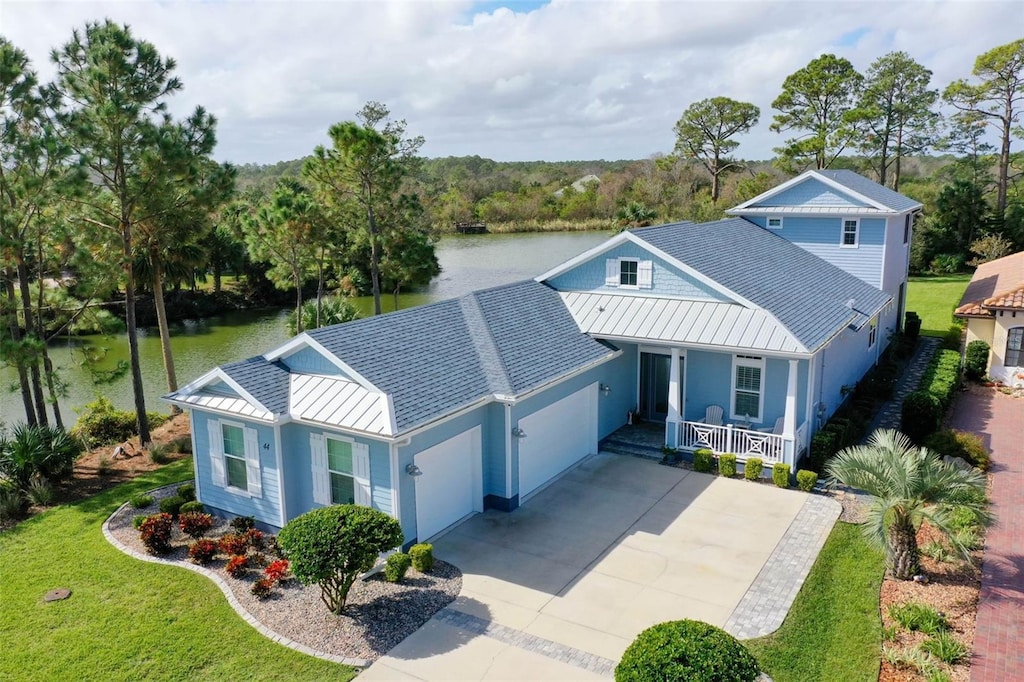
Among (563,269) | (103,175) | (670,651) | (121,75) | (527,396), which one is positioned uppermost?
(121,75)

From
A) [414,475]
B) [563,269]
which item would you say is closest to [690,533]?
[414,475]

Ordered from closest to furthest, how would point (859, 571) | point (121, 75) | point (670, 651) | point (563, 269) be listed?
point (670, 651) → point (859, 571) → point (121, 75) → point (563, 269)

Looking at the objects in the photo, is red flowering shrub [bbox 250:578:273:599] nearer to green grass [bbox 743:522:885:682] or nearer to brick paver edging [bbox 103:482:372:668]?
brick paver edging [bbox 103:482:372:668]

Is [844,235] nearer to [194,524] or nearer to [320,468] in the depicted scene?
[320,468]

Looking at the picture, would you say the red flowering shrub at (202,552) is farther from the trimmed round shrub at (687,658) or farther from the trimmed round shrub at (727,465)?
the trimmed round shrub at (727,465)

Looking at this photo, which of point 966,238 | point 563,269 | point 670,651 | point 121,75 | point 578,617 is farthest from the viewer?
point 966,238

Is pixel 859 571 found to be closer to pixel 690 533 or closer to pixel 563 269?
pixel 690 533

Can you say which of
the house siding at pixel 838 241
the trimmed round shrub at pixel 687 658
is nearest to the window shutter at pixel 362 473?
the trimmed round shrub at pixel 687 658
